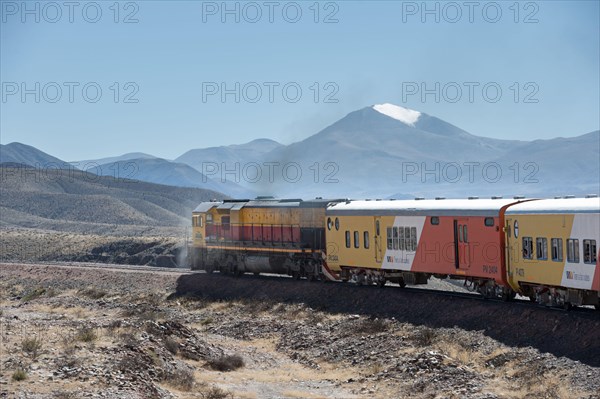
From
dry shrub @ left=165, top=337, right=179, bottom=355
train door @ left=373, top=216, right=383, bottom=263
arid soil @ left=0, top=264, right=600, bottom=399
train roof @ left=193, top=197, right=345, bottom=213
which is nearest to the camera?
arid soil @ left=0, top=264, right=600, bottom=399

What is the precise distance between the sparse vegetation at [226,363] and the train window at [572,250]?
11.8 m

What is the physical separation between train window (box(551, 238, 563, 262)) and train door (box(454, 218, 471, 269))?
512 cm

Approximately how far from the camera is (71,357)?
1097 inches

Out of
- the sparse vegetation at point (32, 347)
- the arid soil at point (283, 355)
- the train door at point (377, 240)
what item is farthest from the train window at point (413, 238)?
the sparse vegetation at point (32, 347)

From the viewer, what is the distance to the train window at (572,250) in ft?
96.5

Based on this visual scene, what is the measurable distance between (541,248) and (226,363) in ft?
37.9

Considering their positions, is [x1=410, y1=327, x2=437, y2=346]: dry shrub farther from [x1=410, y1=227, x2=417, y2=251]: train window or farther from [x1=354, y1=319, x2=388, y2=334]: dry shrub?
[x1=410, y1=227, x2=417, y2=251]: train window

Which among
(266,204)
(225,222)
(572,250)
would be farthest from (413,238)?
(225,222)

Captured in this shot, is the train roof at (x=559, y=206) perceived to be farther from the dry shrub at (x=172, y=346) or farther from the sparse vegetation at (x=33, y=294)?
the sparse vegetation at (x=33, y=294)

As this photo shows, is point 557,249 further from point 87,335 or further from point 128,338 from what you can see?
point 87,335

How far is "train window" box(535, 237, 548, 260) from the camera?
Answer: 31109mm

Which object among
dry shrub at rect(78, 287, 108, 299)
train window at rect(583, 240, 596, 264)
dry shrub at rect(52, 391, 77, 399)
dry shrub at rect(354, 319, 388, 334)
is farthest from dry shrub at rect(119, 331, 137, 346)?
dry shrub at rect(78, 287, 108, 299)

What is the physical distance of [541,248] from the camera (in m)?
31.4

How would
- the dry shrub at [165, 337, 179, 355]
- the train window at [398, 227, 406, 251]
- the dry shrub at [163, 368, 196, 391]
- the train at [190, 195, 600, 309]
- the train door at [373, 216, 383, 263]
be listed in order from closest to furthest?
the dry shrub at [163, 368, 196, 391] → the train at [190, 195, 600, 309] → the dry shrub at [165, 337, 179, 355] → the train window at [398, 227, 406, 251] → the train door at [373, 216, 383, 263]
